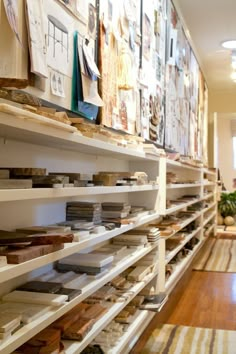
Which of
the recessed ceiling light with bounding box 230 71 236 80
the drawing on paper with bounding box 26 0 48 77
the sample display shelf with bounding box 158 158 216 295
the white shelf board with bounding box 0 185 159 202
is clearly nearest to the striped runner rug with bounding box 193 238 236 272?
the sample display shelf with bounding box 158 158 216 295

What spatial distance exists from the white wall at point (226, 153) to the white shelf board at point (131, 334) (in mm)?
6243

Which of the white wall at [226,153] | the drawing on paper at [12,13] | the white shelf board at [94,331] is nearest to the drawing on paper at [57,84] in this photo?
the drawing on paper at [12,13]

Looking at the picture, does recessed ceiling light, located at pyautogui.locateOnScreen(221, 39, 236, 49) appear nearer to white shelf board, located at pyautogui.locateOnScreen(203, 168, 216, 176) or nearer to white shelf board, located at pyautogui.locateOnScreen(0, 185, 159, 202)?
white shelf board, located at pyautogui.locateOnScreen(203, 168, 216, 176)

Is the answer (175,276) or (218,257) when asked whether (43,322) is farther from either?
(218,257)

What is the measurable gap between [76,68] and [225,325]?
2064mm

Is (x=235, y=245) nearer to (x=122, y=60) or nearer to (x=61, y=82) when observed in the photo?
(x=122, y=60)

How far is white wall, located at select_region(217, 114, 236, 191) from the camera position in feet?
28.7

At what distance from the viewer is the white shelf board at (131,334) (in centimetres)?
201

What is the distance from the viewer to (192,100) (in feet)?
18.1

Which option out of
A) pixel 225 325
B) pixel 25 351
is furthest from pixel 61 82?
pixel 225 325

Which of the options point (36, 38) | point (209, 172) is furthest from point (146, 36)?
point (209, 172)

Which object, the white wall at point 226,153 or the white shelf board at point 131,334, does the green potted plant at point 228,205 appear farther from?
the white shelf board at point 131,334

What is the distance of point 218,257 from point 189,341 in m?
2.97

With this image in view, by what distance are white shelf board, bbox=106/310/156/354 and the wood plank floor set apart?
0.06 m
